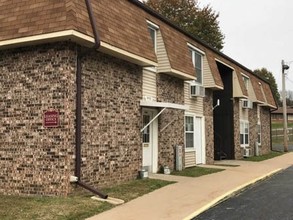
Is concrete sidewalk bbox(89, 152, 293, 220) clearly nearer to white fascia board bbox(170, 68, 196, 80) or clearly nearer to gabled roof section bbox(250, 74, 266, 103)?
white fascia board bbox(170, 68, 196, 80)

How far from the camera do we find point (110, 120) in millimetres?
11547

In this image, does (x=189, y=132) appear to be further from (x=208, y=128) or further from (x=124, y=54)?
(x=124, y=54)

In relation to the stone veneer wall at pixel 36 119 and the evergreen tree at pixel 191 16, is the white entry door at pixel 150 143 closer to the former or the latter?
the stone veneer wall at pixel 36 119

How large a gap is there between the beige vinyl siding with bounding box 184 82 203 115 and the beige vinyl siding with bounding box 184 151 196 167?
185 cm

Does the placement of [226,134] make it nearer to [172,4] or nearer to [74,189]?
[74,189]

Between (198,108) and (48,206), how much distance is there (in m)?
11.8

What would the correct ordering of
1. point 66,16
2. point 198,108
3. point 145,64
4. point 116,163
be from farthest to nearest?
point 198,108
point 145,64
point 116,163
point 66,16

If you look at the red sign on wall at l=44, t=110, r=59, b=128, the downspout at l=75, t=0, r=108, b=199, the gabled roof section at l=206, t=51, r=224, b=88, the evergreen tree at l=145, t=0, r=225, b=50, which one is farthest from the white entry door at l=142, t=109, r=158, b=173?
the evergreen tree at l=145, t=0, r=225, b=50

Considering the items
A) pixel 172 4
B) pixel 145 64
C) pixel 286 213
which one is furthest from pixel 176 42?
pixel 172 4

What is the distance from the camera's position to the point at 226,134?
23984mm

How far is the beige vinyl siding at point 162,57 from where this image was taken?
14922mm

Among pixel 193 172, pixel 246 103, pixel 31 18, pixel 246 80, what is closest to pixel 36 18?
pixel 31 18

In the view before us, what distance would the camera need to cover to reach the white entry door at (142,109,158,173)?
14172 mm

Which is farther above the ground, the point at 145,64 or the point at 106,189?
the point at 145,64
